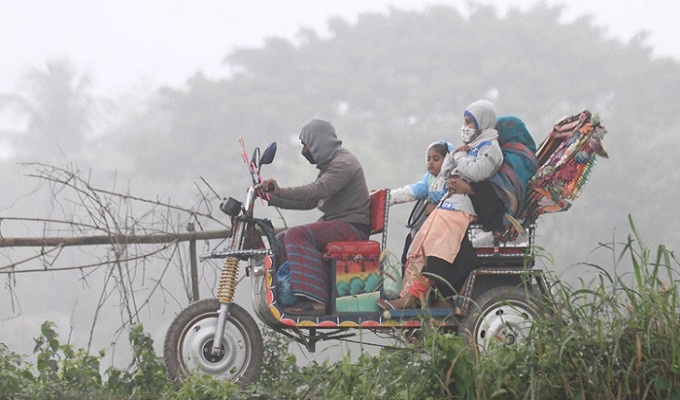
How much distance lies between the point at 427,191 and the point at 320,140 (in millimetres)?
761

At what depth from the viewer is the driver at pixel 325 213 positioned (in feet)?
19.7

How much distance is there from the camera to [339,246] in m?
6.09

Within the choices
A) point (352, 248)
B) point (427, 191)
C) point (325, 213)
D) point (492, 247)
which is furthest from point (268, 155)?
point (492, 247)

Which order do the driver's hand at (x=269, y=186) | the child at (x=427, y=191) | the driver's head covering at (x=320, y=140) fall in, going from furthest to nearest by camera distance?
the child at (x=427, y=191) < the driver's head covering at (x=320, y=140) < the driver's hand at (x=269, y=186)

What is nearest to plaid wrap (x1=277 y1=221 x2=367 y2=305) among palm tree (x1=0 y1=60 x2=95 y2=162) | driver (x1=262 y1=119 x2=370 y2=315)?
driver (x1=262 y1=119 x2=370 y2=315)

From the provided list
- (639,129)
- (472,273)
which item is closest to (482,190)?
(472,273)

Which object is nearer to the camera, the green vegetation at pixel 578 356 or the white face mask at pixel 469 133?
the green vegetation at pixel 578 356

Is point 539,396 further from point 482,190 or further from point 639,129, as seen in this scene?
point 639,129

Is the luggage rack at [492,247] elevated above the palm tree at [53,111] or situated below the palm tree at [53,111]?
below

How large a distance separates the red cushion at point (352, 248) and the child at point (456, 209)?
0.22 meters

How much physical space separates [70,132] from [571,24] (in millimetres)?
24520

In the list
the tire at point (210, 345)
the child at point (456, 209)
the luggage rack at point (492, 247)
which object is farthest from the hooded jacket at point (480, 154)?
the tire at point (210, 345)

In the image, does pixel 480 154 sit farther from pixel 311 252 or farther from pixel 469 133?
pixel 311 252

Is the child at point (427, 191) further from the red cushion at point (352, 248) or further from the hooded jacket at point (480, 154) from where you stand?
the red cushion at point (352, 248)
